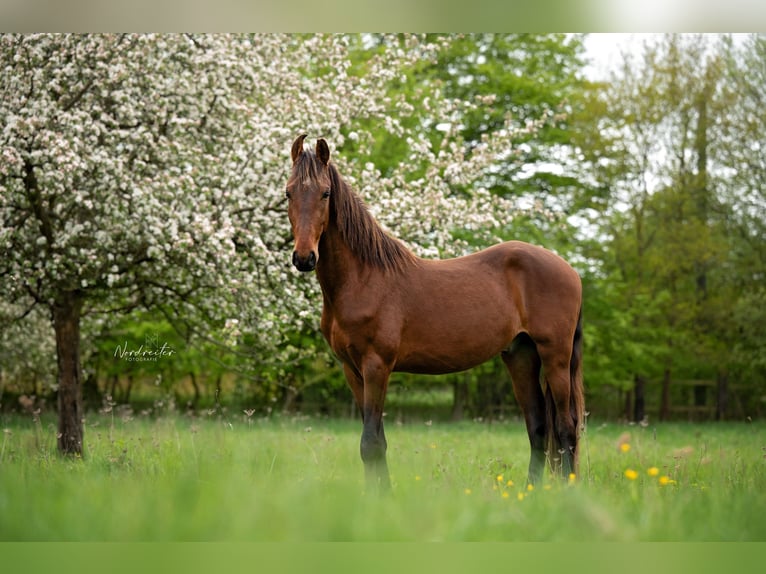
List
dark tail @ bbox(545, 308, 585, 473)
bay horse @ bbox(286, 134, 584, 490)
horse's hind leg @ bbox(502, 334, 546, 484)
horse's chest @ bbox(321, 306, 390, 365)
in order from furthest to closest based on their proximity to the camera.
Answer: horse's hind leg @ bbox(502, 334, 546, 484), dark tail @ bbox(545, 308, 585, 473), horse's chest @ bbox(321, 306, 390, 365), bay horse @ bbox(286, 134, 584, 490)

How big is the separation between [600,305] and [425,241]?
792 cm

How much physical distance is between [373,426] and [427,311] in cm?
102

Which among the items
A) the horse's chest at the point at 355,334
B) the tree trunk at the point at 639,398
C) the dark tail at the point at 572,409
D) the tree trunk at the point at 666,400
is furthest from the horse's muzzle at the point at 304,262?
the tree trunk at the point at 666,400

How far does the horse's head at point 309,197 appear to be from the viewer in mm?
4742

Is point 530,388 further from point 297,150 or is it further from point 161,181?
point 161,181

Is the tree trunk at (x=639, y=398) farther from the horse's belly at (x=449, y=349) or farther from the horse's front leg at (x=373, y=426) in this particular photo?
the horse's front leg at (x=373, y=426)

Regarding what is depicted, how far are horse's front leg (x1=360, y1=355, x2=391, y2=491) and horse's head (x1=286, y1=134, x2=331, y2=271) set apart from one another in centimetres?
95

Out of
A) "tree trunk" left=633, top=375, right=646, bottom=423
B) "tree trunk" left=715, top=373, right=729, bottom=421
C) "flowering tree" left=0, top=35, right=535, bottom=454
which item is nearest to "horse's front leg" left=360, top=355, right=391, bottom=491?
"flowering tree" left=0, top=35, right=535, bottom=454

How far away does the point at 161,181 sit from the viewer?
25.9 ft

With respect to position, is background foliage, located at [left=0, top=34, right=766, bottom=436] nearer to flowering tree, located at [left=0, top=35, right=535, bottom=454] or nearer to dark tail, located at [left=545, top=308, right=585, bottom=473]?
Result: flowering tree, located at [left=0, top=35, right=535, bottom=454]

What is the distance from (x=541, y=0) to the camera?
4.81 m

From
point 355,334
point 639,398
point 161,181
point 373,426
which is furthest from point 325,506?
point 639,398

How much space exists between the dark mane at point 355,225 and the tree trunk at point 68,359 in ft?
16.0

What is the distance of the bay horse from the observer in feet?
16.6
